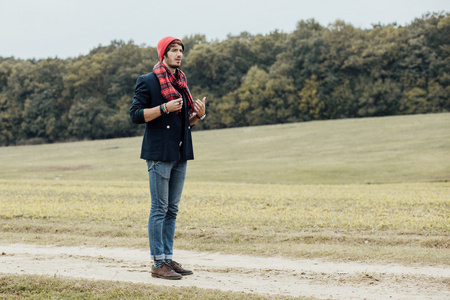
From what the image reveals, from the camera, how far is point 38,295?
5.44 metres

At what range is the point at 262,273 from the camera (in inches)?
263

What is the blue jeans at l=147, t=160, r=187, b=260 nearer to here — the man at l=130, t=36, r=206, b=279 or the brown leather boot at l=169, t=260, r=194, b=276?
the man at l=130, t=36, r=206, b=279

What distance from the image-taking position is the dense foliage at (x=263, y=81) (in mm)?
75125

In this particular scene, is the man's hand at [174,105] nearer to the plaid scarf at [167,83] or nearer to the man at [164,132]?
the man at [164,132]

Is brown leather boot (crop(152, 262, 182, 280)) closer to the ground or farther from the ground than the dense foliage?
closer to the ground

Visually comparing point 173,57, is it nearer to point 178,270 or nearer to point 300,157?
point 178,270

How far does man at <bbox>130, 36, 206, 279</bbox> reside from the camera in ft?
20.3

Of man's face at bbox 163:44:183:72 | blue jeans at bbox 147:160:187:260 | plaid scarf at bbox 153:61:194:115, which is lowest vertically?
blue jeans at bbox 147:160:187:260

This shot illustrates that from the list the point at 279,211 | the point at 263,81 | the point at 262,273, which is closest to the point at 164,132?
the point at 262,273

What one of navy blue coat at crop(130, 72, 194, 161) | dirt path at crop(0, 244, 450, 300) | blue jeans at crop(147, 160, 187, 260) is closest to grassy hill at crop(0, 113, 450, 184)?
dirt path at crop(0, 244, 450, 300)

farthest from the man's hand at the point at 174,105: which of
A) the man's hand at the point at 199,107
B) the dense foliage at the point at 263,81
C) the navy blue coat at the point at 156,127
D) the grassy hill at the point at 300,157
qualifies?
the dense foliage at the point at 263,81

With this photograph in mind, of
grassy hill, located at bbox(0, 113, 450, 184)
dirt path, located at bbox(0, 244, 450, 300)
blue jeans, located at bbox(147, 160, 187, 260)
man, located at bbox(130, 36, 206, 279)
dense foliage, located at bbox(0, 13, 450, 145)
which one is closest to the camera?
dirt path, located at bbox(0, 244, 450, 300)

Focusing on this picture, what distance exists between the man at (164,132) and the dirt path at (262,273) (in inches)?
17.9

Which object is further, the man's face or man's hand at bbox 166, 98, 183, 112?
the man's face
